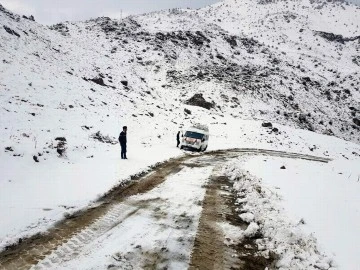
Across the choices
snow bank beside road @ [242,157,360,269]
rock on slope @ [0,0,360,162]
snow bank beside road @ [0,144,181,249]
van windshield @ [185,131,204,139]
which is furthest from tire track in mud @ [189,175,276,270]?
Result: van windshield @ [185,131,204,139]

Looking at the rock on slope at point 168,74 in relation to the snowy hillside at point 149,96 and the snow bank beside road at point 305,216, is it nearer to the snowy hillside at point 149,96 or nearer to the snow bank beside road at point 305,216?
the snowy hillside at point 149,96

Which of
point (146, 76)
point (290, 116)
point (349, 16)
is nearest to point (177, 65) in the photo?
point (146, 76)

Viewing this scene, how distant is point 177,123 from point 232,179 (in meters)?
21.8

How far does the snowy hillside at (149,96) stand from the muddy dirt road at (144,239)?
28.5 inches

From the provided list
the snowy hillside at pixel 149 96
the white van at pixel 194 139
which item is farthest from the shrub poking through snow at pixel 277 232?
the white van at pixel 194 139

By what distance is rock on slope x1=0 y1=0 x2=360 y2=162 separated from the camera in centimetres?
2538

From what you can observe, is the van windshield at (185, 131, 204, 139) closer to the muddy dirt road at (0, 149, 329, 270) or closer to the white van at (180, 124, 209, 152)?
the white van at (180, 124, 209, 152)

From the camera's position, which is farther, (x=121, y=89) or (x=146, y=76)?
(x=146, y=76)

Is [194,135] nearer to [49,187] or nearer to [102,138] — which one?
[102,138]

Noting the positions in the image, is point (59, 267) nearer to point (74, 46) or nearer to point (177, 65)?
point (74, 46)

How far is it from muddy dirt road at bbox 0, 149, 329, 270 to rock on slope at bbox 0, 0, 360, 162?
25.6ft

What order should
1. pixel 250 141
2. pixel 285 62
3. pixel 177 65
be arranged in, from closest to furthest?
pixel 250 141
pixel 177 65
pixel 285 62

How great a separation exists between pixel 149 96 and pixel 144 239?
36.8 meters

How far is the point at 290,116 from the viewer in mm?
48156
